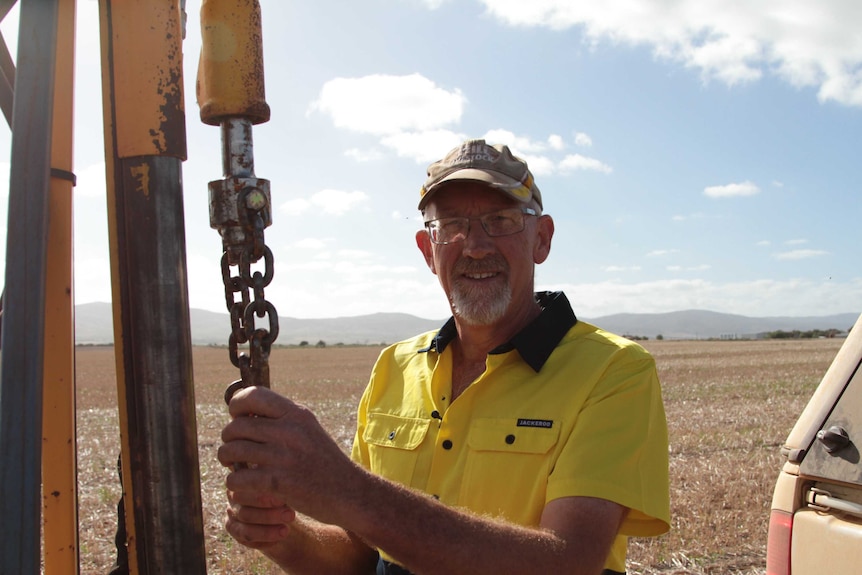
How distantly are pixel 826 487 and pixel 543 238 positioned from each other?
1383 mm

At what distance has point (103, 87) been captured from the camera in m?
1.56

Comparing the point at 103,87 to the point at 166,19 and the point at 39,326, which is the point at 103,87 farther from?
the point at 39,326

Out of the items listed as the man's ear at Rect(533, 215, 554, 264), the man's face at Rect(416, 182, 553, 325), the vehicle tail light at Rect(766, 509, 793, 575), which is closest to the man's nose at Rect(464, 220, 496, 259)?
the man's face at Rect(416, 182, 553, 325)

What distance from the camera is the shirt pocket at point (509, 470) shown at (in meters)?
2.38

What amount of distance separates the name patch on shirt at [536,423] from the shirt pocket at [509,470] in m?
0.01

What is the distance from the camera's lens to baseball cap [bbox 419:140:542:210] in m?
2.82

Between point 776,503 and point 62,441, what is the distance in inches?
89.7

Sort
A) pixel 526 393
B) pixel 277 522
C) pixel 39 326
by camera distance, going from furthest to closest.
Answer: pixel 526 393 < pixel 277 522 < pixel 39 326

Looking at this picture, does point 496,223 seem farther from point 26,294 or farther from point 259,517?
point 26,294

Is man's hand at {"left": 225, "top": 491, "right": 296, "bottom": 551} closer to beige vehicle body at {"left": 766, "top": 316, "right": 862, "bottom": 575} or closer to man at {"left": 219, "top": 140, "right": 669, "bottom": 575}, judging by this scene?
man at {"left": 219, "top": 140, "right": 669, "bottom": 575}

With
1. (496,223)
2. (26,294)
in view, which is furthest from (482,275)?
(26,294)

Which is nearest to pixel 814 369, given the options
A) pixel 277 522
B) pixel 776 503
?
pixel 776 503

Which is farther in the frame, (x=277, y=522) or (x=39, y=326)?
(x=277, y=522)

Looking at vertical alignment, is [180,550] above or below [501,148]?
below
